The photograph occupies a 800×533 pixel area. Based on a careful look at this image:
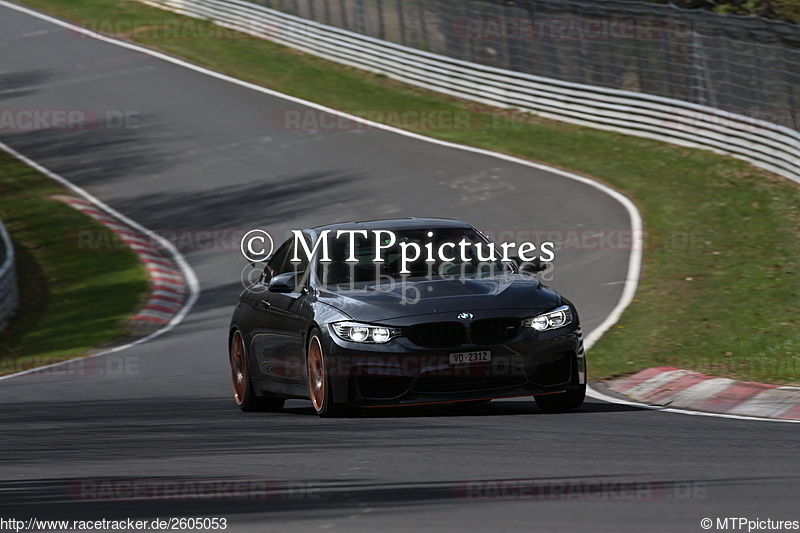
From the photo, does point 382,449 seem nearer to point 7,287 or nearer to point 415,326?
point 415,326

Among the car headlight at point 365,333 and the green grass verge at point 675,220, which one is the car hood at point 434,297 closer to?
the car headlight at point 365,333

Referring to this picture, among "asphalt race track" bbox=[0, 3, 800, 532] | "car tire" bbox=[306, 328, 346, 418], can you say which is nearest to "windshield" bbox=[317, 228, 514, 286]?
"car tire" bbox=[306, 328, 346, 418]

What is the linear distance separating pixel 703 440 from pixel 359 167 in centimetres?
2130

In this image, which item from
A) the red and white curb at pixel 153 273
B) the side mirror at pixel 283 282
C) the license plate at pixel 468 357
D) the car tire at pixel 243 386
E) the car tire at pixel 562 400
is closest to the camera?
the license plate at pixel 468 357

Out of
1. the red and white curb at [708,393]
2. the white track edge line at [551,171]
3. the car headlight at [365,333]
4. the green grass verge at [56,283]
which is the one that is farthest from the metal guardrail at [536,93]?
the car headlight at [365,333]

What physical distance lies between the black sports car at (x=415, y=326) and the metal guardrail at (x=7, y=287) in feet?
35.5

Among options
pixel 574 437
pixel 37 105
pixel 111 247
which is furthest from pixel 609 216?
pixel 37 105

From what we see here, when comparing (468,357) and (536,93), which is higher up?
(468,357)

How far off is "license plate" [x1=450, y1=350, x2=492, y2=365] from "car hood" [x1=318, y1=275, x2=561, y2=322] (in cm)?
32

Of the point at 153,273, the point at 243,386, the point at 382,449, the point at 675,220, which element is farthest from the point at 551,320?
the point at 153,273

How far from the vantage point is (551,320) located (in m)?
10.4

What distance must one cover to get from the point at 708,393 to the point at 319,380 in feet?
10.7

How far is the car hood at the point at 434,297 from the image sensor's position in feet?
33.4

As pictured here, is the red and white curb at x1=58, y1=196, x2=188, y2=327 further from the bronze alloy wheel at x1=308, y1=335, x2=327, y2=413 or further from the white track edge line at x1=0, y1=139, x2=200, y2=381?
the bronze alloy wheel at x1=308, y1=335, x2=327, y2=413
